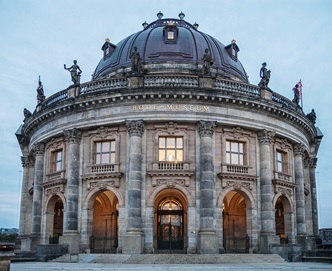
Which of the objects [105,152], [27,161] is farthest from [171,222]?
[27,161]

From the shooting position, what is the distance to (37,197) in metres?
40.1

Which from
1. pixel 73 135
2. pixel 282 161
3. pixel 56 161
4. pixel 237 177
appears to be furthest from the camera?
pixel 282 161

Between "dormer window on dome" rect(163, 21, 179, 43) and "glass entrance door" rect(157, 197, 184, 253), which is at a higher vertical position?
"dormer window on dome" rect(163, 21, 179, 43)

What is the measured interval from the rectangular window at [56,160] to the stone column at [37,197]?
1.41m

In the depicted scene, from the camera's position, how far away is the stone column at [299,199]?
39594 mm

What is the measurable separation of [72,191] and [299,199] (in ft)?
62.7

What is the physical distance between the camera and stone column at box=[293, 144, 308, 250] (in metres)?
39.6

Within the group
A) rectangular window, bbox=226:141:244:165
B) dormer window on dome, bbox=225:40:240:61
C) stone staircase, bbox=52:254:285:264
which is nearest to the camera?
stone staircase, bbox=52:254:285:264

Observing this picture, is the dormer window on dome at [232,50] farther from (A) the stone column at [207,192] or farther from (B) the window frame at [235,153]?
(A) the stone column at [207,192]

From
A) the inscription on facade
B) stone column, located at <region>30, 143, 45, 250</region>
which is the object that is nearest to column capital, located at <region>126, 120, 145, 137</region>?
the inscription on facade

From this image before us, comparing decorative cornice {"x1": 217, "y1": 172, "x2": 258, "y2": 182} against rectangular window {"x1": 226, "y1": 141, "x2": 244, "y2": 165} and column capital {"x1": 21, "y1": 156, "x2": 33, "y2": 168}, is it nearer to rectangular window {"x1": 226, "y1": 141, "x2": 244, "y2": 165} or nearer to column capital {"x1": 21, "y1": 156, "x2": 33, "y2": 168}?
rectangular window {"x1": 226, "y1": 141, "x2": 244, "y2": 165}

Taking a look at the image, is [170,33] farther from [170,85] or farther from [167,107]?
[167,107]

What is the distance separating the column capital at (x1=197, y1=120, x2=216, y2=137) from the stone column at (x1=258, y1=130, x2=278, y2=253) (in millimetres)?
4707

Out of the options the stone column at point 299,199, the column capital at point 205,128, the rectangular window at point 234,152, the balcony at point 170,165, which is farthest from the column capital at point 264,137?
the balcony at point 170,165
